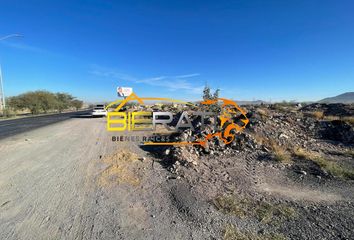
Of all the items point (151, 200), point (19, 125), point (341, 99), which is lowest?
point (19, 125)

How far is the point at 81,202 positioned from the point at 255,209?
3552 mm

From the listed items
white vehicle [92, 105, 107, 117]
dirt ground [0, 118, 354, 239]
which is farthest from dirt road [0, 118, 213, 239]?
white vehicle [92, 105, 107, 117]

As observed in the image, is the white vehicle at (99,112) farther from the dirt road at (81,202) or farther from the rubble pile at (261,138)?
the dirt road at (81,202)

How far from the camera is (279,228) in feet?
10.7

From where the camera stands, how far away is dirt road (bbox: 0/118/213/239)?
3.14m

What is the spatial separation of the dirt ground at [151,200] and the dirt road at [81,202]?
0.02 metres

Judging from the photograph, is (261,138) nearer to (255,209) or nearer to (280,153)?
(280,153)

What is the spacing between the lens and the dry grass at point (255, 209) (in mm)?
A: 3554

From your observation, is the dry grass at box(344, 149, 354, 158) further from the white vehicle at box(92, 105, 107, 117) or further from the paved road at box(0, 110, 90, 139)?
the white vehicle at box(92, 105, 107, 117)

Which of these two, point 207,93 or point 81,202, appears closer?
point 81,202

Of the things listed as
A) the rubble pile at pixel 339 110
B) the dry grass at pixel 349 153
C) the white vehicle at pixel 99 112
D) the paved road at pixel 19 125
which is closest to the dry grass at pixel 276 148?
the dry grass at pixel 349 153

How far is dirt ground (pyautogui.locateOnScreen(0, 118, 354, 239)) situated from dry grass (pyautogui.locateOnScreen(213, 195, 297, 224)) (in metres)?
0.04

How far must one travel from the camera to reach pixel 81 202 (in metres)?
4.03

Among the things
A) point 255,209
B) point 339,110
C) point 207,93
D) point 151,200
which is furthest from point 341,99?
point 151,200
